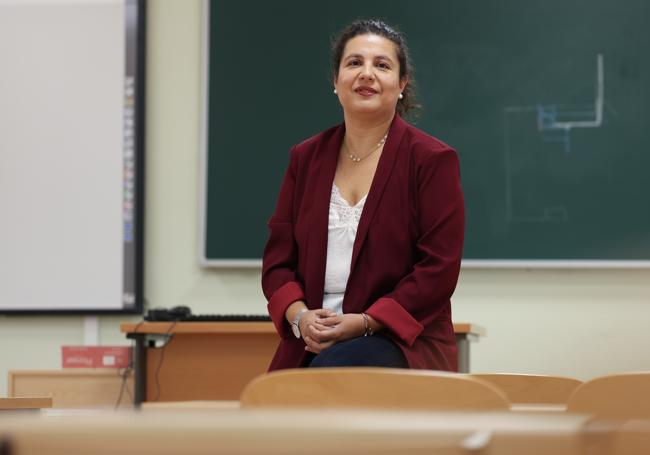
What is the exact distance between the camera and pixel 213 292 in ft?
14.3

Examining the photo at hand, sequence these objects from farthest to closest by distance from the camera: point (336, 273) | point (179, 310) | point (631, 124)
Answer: point (631, 124)
point (179, 310)
point (336, 273)

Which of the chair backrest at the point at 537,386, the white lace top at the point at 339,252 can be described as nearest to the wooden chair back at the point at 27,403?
the white lace top at the point at 339,252

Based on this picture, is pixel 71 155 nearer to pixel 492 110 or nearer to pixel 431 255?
pixel 492 110

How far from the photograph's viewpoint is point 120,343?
4.38 metres

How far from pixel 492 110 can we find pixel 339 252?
225cm

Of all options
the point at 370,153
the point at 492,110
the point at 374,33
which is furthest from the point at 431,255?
the point at 492,110

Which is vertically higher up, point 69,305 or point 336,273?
point 336,273

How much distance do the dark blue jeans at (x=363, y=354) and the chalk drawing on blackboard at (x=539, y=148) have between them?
224 cm

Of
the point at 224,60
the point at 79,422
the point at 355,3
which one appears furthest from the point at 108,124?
the point at 79,422

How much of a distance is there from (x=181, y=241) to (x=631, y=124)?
2.16 metres

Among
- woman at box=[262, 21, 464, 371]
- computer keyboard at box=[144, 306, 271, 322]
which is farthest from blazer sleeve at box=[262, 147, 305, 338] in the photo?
computer keyboard at box=[144, 306, 271, 322]

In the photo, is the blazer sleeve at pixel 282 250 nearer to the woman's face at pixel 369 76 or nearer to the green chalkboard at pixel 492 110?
the woman's face at pixel 369 76

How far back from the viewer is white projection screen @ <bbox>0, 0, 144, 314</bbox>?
438 centimetres

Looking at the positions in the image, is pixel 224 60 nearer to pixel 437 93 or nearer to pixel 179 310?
pixel 437 93
